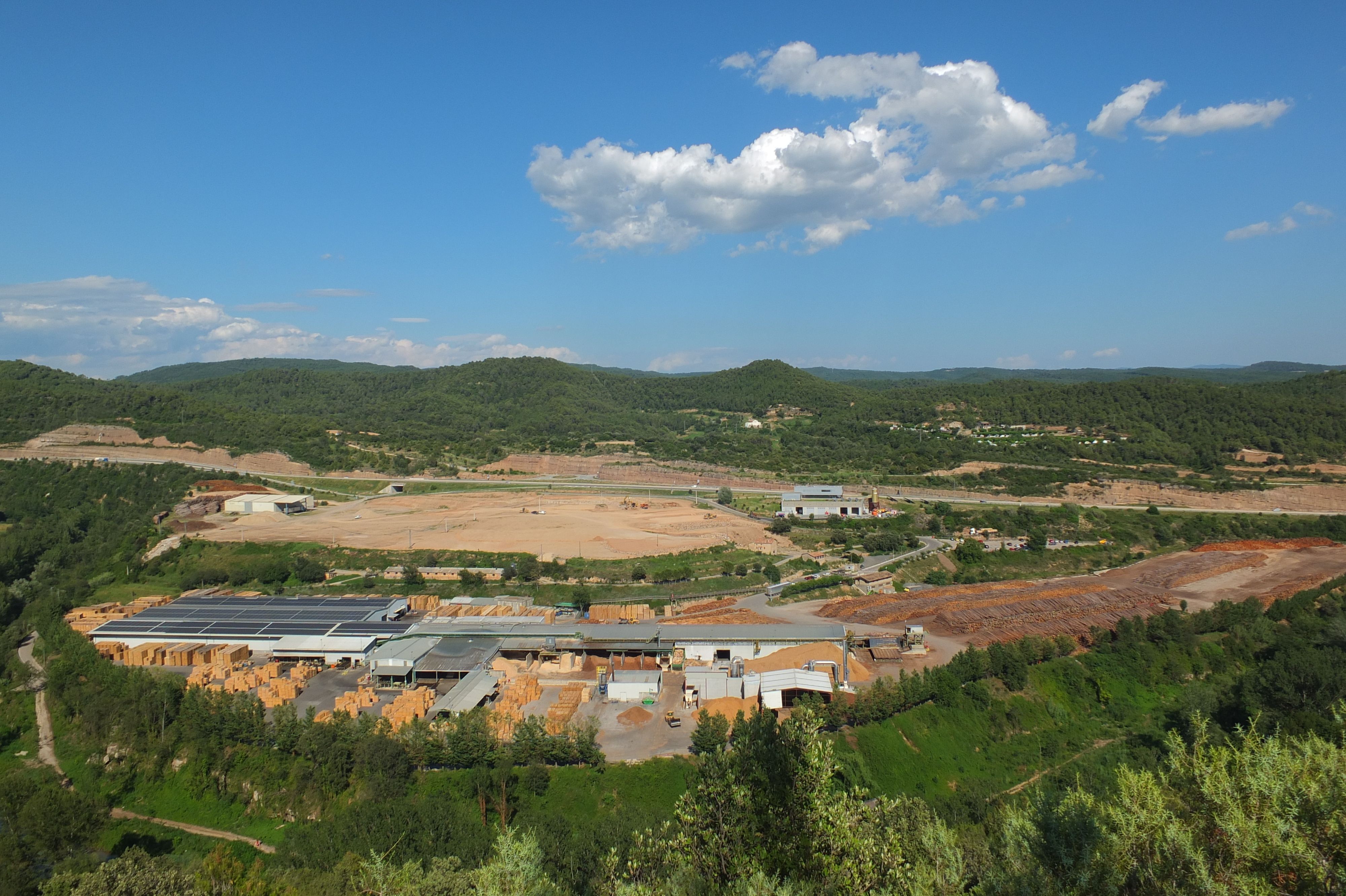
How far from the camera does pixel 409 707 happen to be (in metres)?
25.2

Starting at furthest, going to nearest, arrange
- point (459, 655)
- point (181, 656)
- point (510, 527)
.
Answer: point (510, 527)
point (181, 656)
point (459, 655)

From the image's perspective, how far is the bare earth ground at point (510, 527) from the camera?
158ft

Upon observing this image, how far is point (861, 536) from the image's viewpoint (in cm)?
4953

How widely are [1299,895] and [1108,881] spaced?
189 centimetres

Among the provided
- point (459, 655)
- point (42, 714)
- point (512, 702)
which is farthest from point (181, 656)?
point (512, 702)

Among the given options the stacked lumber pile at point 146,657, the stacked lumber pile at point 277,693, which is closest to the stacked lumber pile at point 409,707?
the stacked lumber pile at point 277,693

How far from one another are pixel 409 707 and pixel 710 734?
10599 mm

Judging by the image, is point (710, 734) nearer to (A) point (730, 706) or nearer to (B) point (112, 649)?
(A) point (730, 706)

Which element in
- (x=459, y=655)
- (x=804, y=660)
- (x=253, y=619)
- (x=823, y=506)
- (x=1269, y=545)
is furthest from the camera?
(x=823, y=506)

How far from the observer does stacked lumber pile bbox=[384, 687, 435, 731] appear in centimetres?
2454

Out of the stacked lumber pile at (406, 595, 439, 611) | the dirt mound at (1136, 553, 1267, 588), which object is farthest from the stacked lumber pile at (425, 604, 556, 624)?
the dirt mound at (1136, 553, 1267, 588)

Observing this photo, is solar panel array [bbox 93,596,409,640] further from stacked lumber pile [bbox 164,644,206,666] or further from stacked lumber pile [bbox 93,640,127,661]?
stacked lumber pile [bbox 164,644,206,666]

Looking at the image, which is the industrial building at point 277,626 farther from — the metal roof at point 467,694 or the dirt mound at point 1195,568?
the dirt mound at point 1195,568

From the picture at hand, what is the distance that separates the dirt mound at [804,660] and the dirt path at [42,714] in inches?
927
